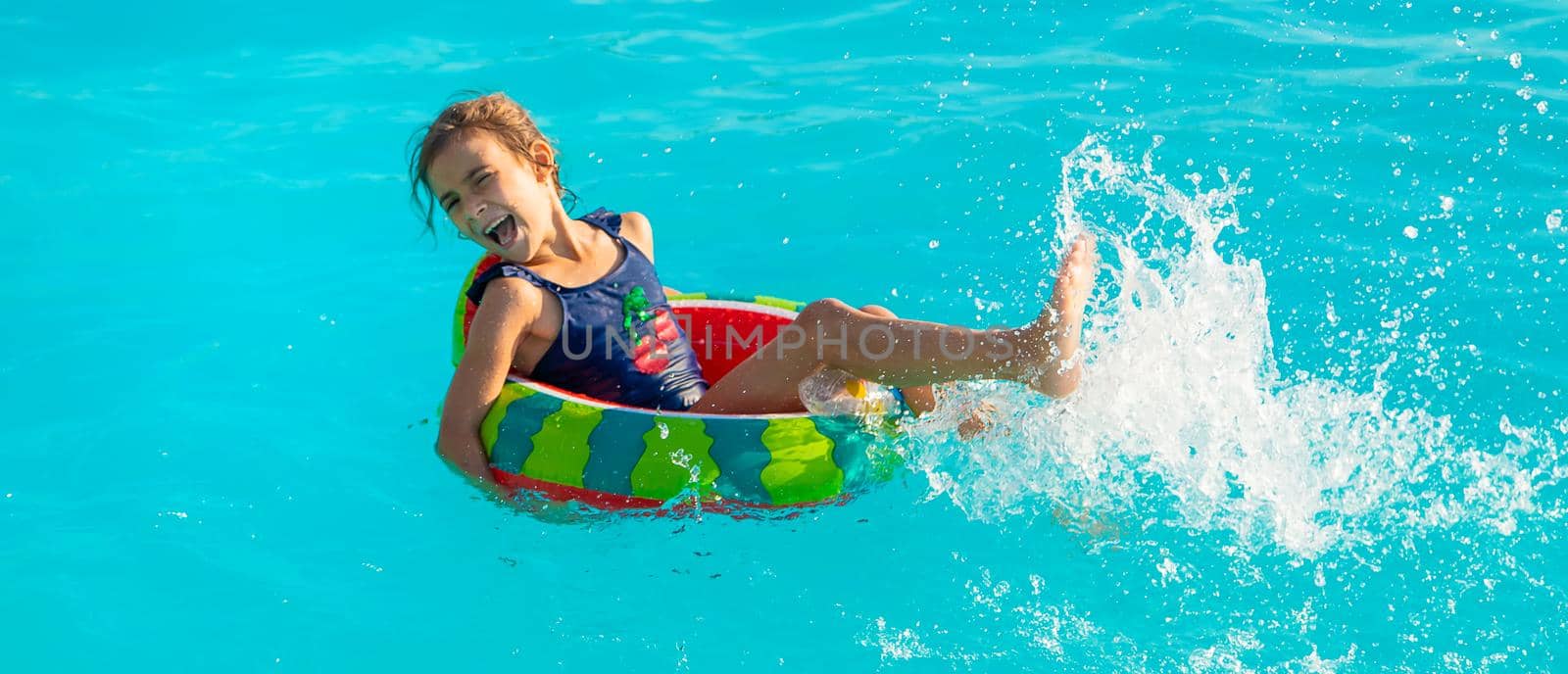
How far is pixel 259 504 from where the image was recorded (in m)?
4.48

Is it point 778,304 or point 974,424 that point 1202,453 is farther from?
point 778,304

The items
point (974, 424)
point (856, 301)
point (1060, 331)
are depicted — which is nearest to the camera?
point (1060, 331)

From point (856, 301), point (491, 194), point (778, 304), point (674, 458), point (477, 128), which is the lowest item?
point (674, 458)

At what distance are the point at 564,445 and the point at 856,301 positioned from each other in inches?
79.6

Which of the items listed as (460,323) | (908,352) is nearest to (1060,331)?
(908,352)

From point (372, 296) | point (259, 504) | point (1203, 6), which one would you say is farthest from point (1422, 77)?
point (259, 504)

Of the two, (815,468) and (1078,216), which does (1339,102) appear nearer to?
(1078,216)

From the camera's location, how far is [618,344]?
428 cm

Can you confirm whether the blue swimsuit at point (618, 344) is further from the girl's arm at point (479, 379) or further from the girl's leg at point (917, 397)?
the girl's leg at point (917, 397)

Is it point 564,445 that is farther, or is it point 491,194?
point 491,194

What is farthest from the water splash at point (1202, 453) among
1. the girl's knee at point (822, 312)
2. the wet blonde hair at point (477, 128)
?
the wet blonde hair at point (477, 128)

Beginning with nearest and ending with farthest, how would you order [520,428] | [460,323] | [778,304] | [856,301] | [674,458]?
[674,458] → [520,428] → [460,323] → [778,304] → [856,301]

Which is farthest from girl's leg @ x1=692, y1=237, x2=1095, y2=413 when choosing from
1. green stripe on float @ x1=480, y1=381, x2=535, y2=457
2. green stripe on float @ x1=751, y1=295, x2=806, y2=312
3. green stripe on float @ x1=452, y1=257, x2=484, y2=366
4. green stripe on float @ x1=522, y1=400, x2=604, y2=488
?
green stripe on float @ x1=452, y1=257, x2=484, y2=366

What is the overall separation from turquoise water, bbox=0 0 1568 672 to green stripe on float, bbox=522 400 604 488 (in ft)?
0.68
